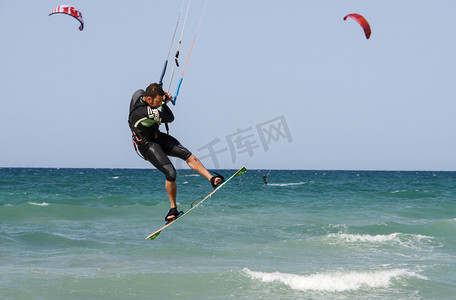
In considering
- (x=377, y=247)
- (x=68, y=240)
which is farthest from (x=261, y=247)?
(x=68, y=240)

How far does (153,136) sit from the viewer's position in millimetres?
8031

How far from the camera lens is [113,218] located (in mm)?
23281

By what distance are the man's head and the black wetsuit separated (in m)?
0.08

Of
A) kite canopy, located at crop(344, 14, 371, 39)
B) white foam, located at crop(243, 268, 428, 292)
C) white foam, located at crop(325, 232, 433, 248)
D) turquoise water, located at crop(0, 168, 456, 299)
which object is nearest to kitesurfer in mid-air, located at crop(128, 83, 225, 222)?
turquoise water, located at crop(0, 168, 456, 299)

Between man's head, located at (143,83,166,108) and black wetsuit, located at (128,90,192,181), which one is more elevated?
man's head, located at (143,83,166,108)

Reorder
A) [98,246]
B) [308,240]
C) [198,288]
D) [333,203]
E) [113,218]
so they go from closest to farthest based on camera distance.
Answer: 1. [198,288]
2. [98,246]
3. [308,240]
4. [113,218]
5. [333,203]

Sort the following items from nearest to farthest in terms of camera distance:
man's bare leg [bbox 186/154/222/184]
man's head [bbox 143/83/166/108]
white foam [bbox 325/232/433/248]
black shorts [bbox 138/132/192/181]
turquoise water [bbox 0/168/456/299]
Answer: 1. man's head [bbox 143/83/166/108]
2. black shorts [bbox 138/132/192/181]
3. man's bare leg [bbox 186/154/222/184]
4. turquoise water [bbox 0/168/456/299]
5. white foam [bbox 325/232/433/248]

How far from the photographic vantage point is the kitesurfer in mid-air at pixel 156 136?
7.62 metres

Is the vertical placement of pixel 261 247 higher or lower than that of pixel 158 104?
lower

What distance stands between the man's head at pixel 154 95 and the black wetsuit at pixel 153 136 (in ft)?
0.26

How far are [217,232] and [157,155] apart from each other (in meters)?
10.9

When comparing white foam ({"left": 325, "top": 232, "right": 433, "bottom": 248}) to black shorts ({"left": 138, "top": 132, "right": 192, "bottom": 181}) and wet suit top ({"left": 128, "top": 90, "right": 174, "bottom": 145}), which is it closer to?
black shorts ({"left": 138, "top": 132, "right": 192, "bottom": 181})

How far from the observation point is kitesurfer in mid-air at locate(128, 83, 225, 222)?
7625mm

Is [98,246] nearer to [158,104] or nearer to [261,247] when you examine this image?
[261,247]
